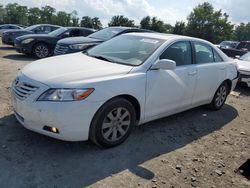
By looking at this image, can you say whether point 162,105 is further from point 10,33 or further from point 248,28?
point 248,28

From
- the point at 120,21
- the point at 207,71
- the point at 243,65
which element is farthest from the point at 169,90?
the point at 120,21

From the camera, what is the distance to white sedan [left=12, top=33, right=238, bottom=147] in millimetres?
3514

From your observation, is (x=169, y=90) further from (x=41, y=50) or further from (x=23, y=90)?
(x=41, y=50)

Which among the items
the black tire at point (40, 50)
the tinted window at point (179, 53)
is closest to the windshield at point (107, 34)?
the black tire at point (40, 50)

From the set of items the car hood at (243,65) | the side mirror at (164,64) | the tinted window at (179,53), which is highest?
the tinted window at (179,53)

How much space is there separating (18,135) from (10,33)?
1212 cm

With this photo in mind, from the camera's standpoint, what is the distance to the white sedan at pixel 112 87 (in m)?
3.51

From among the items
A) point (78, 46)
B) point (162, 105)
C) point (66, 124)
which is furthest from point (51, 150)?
point (78, 46)

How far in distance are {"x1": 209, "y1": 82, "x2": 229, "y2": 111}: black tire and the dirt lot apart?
3.27 feet

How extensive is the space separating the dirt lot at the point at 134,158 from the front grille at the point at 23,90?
2.21 ft

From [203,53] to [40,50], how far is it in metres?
7.85

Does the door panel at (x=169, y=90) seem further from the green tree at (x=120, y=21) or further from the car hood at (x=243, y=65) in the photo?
the green tree at (x=120, y=21)

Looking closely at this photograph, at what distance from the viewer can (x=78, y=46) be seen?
930 cm

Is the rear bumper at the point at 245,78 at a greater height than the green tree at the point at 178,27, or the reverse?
the green tree at the point at 178,27
